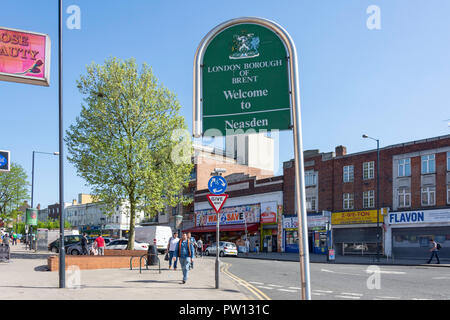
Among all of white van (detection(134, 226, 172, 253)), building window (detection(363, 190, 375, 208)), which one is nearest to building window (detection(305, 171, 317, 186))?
building window (detection(363, 190, 375, 208))

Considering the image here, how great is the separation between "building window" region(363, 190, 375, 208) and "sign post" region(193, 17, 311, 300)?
3840cm

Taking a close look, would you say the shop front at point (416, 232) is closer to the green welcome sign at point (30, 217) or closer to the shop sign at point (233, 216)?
the shop sign at point (233, 216)

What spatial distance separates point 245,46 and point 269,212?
46428 mm

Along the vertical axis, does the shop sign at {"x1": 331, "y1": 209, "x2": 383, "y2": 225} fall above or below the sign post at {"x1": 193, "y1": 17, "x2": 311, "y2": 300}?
below

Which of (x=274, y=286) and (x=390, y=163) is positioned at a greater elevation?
(x=390, y=163)

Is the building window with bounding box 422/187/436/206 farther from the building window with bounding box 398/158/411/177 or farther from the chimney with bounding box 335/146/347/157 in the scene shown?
the chimney with bounding box 335/146/347/157

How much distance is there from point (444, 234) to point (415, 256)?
3.12 m

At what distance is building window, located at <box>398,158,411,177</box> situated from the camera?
133ft

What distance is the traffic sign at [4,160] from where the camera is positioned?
16453mm

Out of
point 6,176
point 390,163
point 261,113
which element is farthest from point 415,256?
point 6,176

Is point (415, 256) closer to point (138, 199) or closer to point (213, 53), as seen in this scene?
point (138, 199)

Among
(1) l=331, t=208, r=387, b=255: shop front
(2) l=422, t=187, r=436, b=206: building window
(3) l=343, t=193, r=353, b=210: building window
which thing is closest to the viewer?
(2) l=422, t=187, r=436, b=206: building window

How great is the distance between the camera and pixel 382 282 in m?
15.9

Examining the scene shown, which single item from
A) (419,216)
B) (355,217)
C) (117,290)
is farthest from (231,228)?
(117,290)
